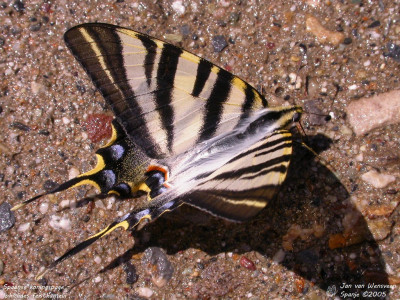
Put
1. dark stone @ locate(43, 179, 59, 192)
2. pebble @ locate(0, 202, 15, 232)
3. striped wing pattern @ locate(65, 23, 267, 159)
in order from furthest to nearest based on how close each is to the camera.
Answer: dark stone @ locate(43, 179, 59, 192), pebble @ locate(0, 202, 15, 232), striped wing pattern @ locate(65, 23, 267, 159)

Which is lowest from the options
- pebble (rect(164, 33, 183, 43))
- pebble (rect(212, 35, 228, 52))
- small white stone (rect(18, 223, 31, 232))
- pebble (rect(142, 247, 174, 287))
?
pebble (rect(142, 247, 174, 287))

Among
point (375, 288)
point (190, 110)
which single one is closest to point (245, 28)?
point (190, 110)

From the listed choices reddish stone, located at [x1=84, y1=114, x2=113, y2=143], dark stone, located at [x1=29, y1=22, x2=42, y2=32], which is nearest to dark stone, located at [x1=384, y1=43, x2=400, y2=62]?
reddish stone, located at [x1=84, y1=114, x2=113, y2=143]

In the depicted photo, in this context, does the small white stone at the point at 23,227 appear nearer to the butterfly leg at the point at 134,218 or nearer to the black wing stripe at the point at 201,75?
the butterfly leg at the point at 134,218

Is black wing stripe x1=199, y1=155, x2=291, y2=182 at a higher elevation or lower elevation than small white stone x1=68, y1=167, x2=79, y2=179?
lower

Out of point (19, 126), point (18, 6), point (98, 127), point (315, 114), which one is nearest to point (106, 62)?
point (98, 127)

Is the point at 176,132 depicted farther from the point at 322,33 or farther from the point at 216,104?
the point at 322,33

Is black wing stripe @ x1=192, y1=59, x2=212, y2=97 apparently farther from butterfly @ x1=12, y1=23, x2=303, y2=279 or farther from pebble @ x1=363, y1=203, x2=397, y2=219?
pebble @ x1=363, y1=203, x2=397, y2=219

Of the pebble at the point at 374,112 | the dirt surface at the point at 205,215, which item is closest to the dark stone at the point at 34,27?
the dirt surface at the point at 205,215
